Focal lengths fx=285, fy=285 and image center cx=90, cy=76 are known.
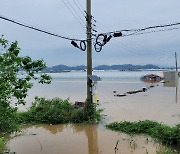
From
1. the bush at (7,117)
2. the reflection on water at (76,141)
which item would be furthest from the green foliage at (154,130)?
the bush at (7,117)

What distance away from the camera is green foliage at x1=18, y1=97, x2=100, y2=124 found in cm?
1636

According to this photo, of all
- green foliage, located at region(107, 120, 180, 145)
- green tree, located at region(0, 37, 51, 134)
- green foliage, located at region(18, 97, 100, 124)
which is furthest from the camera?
green foliage, located at region(18, 97, 100, 124)

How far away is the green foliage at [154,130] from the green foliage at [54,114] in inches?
75.8

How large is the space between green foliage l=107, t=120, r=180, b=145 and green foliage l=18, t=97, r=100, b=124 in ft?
6.32

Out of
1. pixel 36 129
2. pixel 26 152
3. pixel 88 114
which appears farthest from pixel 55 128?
pixel 26 152

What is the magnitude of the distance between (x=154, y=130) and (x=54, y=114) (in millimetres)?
6173

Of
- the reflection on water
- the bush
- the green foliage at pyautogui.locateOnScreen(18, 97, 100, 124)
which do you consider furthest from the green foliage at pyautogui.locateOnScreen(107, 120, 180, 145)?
the bush

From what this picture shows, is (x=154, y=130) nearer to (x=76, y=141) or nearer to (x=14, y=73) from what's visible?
(x=76, y=141)

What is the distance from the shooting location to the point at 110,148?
11.5 meters

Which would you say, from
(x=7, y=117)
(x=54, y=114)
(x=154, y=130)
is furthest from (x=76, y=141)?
(x=54, y=114)

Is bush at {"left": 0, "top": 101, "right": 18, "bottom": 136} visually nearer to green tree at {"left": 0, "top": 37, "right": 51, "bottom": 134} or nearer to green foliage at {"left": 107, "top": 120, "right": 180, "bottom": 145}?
green tree at {"left": 0, "top": 37, "right": 51, "bottom": 134}

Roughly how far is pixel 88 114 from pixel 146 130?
12.8ft

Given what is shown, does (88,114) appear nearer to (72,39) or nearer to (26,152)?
(72,39)

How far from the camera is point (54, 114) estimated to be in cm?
1666
